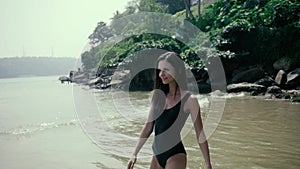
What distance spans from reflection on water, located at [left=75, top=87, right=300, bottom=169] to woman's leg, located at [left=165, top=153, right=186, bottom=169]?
2.47 metres

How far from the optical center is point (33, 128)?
9.20m

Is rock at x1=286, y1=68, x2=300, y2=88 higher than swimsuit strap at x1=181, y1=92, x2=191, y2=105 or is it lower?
lower

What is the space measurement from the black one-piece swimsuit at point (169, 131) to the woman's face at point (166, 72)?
0.64 ft

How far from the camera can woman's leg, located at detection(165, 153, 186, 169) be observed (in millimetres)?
2635

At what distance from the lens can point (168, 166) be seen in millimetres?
2652

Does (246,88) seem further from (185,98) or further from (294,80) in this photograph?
(185,98)

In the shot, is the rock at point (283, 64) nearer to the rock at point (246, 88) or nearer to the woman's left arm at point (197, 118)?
the rock at point (246, 88)

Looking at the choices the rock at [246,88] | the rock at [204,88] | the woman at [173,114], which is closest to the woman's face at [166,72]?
the woman at [173,114]

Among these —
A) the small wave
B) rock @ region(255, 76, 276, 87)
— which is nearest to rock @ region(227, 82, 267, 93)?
rock @ region(255, 76, 276, 87)

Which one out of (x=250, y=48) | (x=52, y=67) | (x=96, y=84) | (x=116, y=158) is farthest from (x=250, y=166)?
(x=52, y=67)

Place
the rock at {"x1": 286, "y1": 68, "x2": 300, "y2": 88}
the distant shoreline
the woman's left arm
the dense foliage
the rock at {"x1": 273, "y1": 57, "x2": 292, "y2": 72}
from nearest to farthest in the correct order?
the woman's left arm < the rock at {"x1": 286, "y1": 68, "x2": 300, "y2": 88} < the rock at {"x1": 273, "y1": 57, "x2": 292, "y2": 72} < the dense foliage < the distant shoreline

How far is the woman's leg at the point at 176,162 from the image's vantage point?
2635mm

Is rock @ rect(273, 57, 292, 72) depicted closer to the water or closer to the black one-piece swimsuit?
the water

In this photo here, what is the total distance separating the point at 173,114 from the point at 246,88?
1454 centimetres
